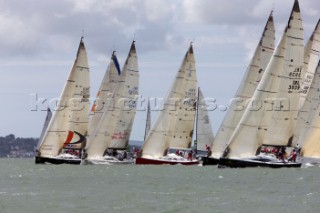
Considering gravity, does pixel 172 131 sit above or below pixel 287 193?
above

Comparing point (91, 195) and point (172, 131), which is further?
point (172, 131)

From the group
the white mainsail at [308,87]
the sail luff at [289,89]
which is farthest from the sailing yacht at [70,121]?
the sail luff at [289,89]

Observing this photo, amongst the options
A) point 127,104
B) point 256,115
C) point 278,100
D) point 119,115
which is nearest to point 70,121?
point 119,115

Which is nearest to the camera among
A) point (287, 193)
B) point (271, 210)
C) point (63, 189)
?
point (271, 210)

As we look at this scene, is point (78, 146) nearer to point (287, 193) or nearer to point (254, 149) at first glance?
point (254, 149)

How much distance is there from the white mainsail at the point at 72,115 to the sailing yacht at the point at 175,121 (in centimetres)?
A: 562

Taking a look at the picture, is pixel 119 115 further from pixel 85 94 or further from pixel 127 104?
pixel 85 94

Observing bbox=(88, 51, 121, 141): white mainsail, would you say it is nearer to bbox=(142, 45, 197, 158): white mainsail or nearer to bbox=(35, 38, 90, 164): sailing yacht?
bbox=(35, 38, 90, 164): sailing yacht

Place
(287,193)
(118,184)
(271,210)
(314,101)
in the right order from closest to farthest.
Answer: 1. (271,210)
2. (287,193)
3. (118,184)
4. (314,101)

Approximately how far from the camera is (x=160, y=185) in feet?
164

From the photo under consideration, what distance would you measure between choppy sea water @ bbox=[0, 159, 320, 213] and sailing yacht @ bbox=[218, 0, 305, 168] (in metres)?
1.13

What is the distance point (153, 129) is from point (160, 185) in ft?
90.5

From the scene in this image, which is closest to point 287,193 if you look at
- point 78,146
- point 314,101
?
point 314,101

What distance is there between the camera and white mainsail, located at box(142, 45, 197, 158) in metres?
77.1
